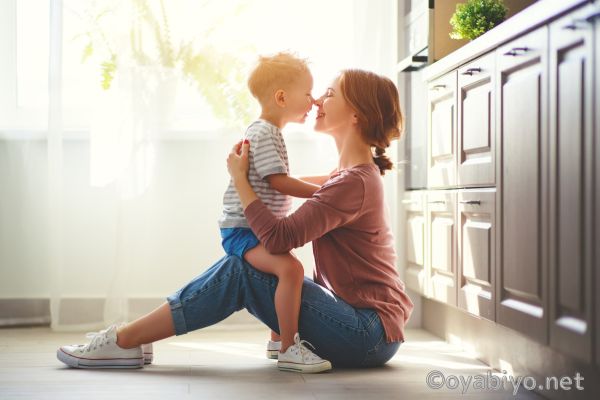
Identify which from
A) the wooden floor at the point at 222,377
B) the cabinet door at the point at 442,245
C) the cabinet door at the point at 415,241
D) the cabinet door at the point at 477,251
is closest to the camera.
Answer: the wooden floor at the point at 222,377

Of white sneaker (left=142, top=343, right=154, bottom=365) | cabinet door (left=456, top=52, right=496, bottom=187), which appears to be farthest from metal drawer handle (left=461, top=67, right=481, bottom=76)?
white sneaker (left=142, top=343, right=154, bottom=365)

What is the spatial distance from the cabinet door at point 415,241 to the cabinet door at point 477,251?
43 centimetres

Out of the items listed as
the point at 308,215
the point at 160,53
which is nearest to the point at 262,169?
the point at 308,215

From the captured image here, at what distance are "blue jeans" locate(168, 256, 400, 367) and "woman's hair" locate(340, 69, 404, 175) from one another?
460 mm

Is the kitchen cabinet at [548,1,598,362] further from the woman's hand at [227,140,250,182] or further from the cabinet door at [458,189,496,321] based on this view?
the woman's hand at [227,140,250,182]

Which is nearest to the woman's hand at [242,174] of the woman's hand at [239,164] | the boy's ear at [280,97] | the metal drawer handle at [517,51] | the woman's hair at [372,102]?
the woman's hand at [239,164]

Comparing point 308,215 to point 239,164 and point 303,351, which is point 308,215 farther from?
point 303,351

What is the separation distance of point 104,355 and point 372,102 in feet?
3.32

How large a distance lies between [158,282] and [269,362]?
3.15 ft

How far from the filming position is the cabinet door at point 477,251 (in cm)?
201

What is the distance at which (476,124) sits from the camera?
216cm

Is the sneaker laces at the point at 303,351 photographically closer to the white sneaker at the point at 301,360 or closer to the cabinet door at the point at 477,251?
the white sneaker at the point at 301,360

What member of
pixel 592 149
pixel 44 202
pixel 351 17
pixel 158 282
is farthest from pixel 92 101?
pixel 592 149

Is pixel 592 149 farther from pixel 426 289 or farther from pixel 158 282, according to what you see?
pixel 158 282
